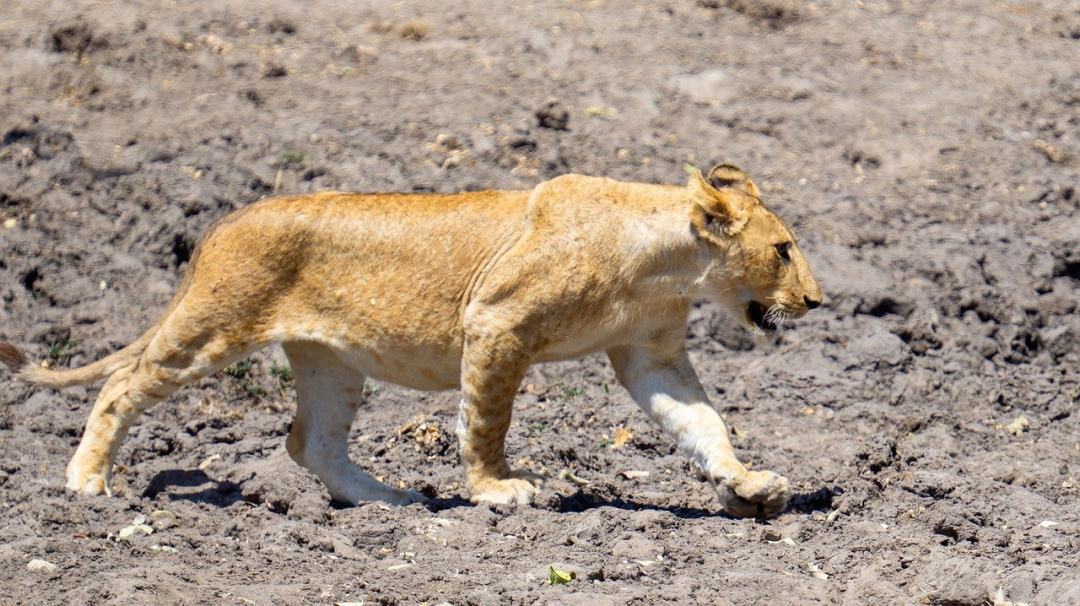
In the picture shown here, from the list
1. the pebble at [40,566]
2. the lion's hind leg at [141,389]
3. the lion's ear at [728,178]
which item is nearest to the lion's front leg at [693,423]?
the lion's ear at [728,178]

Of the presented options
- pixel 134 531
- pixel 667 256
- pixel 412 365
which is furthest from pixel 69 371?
pixel 667 256

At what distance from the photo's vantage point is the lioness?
845 centimetres

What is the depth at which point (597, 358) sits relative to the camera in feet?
37.2

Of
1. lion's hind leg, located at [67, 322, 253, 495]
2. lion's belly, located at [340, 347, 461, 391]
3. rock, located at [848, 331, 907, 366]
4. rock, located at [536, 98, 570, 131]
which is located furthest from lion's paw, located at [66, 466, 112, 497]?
rock, located at [536, 98, 570, 131]

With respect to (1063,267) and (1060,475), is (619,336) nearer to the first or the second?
(1060,475)

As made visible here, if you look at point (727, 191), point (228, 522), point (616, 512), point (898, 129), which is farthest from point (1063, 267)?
point (228, 522)

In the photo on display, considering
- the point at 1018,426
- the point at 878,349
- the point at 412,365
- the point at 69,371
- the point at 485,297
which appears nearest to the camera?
the point at 485,297

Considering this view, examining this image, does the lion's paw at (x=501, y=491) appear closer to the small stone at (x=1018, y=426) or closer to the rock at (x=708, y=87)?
the small stone at (x=1018, y=426)

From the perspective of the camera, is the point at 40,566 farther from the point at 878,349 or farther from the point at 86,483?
the point at 878,349

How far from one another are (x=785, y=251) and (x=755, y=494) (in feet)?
4.16

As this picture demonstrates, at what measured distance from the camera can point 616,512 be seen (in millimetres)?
8297

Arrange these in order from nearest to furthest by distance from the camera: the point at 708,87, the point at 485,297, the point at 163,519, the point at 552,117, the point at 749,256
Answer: the point at 163,519
the point at 485,297
the point at 749,256
the point at 552,117
the point at 708,87

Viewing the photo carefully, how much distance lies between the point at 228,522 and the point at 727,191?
2947mm

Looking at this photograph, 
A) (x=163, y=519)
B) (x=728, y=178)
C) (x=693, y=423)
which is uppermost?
(x=728, y=178)
